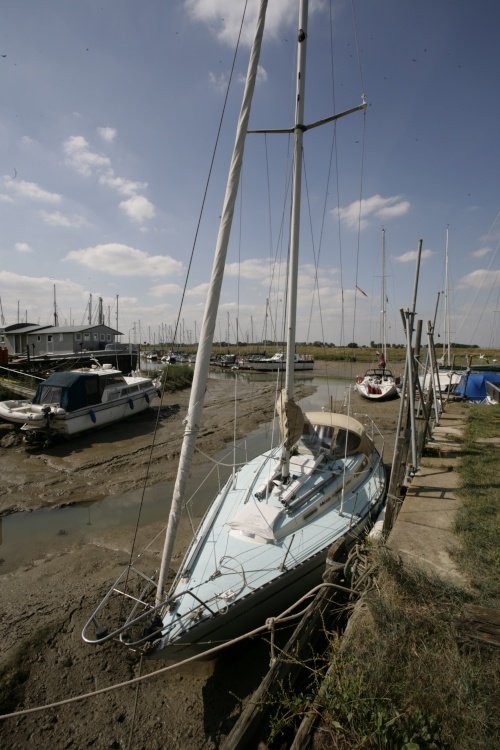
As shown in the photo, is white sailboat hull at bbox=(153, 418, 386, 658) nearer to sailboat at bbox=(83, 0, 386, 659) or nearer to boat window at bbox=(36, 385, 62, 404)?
sailboat at bbox=(83, 0, 386, 659)

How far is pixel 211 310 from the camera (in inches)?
189

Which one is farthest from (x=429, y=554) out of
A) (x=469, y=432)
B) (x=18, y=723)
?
(x=469, y=432)

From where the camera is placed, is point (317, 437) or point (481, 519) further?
point (317, 437)

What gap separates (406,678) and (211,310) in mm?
4436

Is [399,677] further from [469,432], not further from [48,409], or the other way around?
[48,409]

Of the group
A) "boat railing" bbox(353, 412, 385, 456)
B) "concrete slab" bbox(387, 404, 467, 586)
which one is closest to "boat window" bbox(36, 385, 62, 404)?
"boat railing" bbox(353, 412, 385, 456)

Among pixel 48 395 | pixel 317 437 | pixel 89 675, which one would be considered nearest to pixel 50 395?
pixel 48 395

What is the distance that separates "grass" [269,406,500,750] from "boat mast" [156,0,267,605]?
2.30 meters

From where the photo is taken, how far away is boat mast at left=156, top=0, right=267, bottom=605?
464cm

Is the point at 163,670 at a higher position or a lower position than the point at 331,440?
lower

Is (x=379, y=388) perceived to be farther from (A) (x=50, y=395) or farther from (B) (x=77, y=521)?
(B) (x=77, y=521)

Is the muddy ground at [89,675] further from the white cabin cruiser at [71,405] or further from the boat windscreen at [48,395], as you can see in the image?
the boat windscreen at [48,395]

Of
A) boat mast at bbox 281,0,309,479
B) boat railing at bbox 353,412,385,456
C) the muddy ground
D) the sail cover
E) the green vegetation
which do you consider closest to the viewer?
the muddy ground

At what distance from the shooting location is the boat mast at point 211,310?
4641mm
